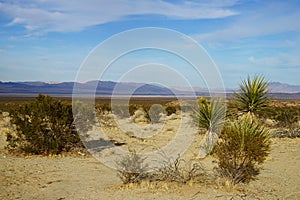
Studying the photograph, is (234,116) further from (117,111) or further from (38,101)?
(117,111)

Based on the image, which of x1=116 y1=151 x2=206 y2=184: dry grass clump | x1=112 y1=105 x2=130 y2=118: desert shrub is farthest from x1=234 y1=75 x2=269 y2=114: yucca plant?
x1=112 y1=105 x2=130 y2=118: desert shrub

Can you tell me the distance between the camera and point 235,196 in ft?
25.6

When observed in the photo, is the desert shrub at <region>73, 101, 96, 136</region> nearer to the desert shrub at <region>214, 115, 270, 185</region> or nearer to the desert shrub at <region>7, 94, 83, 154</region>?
the desert shrub at <region>7, 94, 83, 154</region>

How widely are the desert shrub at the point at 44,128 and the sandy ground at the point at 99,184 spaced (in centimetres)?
86

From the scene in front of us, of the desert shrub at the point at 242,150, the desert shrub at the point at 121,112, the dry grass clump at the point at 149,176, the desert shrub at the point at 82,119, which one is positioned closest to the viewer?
the dry grass clump at the point at 149,176

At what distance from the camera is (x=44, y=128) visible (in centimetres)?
1357

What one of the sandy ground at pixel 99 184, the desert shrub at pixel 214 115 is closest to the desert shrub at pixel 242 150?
the sandy ground at pixel 99 184

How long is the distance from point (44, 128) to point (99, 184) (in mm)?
5246

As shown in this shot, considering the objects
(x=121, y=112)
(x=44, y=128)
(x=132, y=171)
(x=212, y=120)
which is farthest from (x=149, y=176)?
(x=121, y=112)

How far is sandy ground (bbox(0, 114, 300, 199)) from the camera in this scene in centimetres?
805

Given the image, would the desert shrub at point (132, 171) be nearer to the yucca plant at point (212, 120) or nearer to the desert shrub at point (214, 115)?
the yucca plant at point (212, 120)

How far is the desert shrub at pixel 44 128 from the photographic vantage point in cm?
1340

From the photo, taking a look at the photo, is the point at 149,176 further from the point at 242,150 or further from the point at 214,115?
the point at 214,115

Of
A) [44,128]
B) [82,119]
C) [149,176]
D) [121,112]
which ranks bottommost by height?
[149,176]
